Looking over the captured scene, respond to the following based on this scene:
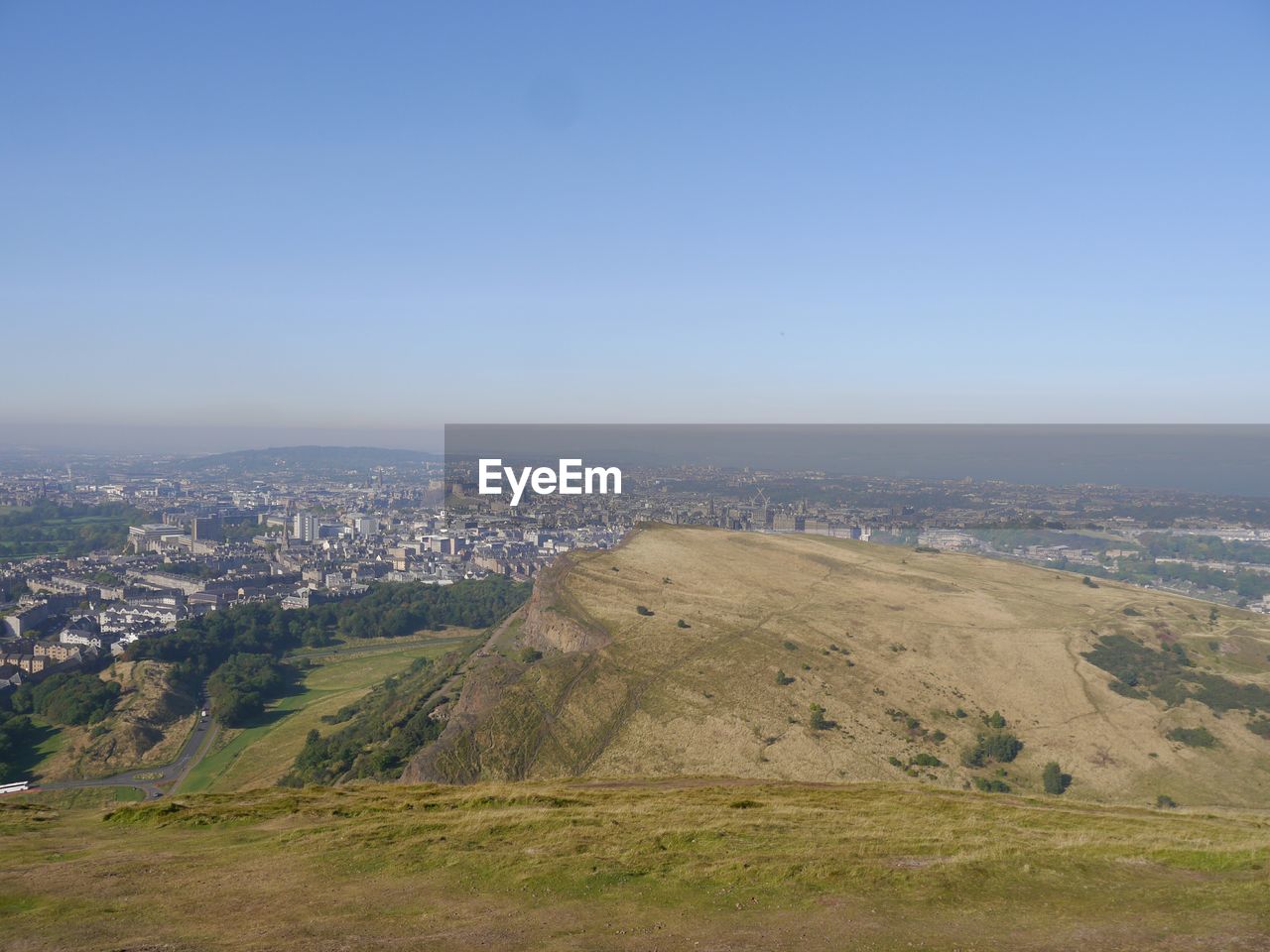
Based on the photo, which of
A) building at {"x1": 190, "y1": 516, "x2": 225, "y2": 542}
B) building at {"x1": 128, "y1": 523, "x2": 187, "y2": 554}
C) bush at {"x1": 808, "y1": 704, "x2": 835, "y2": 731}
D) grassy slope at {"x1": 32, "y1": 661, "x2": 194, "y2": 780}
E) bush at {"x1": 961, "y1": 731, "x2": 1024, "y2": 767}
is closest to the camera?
bush at {"x1": 961, "y1": 731, "x2": 1024, "y2": 767}

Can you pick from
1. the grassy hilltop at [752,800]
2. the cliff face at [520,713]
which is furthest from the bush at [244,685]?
the cliff face at [520,713]

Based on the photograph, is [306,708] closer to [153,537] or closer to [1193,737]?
[1193,737]

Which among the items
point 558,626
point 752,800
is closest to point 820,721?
point 752,800

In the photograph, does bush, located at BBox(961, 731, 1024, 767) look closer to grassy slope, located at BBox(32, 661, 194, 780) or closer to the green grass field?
the green grass field

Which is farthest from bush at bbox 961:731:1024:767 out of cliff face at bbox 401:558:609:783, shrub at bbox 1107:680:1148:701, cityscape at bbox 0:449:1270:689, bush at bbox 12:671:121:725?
bush at bbox 12:671:121:725

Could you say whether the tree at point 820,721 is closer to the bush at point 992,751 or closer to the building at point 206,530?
the bush at point 992,751

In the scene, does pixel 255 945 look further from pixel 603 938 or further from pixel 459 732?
pixel 459 732
